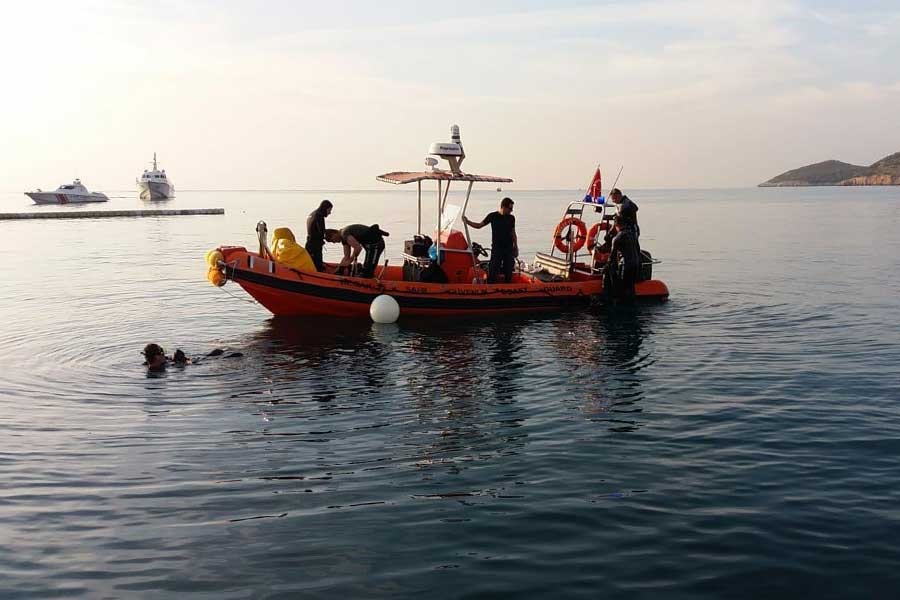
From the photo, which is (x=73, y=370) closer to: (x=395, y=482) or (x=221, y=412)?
(x=221, y=412)

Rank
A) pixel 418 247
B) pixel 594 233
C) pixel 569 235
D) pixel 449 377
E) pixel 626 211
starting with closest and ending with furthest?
pixel 449 377 → pixel 418 247 → pixel 626 211 → pixel 594 233 → pixel 569 235

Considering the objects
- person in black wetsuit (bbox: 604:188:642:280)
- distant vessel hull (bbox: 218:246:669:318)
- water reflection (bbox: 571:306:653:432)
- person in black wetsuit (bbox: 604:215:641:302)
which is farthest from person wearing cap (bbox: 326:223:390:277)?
person in black wetsuit (bbox: 604:188:642:280)

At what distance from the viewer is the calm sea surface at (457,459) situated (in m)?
4.84

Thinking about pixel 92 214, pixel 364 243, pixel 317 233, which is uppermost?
pixel 92 214

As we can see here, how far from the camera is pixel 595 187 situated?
1622 cm

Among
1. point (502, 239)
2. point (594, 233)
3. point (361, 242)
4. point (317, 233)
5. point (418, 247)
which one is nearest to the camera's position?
point (361, 242)

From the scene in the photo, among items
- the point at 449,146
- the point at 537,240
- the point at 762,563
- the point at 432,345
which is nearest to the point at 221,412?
the point at 432,345

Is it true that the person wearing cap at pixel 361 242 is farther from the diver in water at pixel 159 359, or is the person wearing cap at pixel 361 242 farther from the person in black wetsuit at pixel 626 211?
the person in black wetsuit at pixel 626 211

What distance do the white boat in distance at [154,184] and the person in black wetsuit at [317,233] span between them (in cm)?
10262

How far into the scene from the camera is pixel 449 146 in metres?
14.2

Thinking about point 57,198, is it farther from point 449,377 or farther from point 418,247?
point 449,377

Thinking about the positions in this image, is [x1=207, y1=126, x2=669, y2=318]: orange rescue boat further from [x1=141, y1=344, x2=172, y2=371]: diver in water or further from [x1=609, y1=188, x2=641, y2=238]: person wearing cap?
[x1=141, y1=344, x2=172, y2=371]: diver in water

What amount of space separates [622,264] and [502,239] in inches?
109

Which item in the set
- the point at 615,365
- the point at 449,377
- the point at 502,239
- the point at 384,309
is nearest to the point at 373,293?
the point at 384,309
